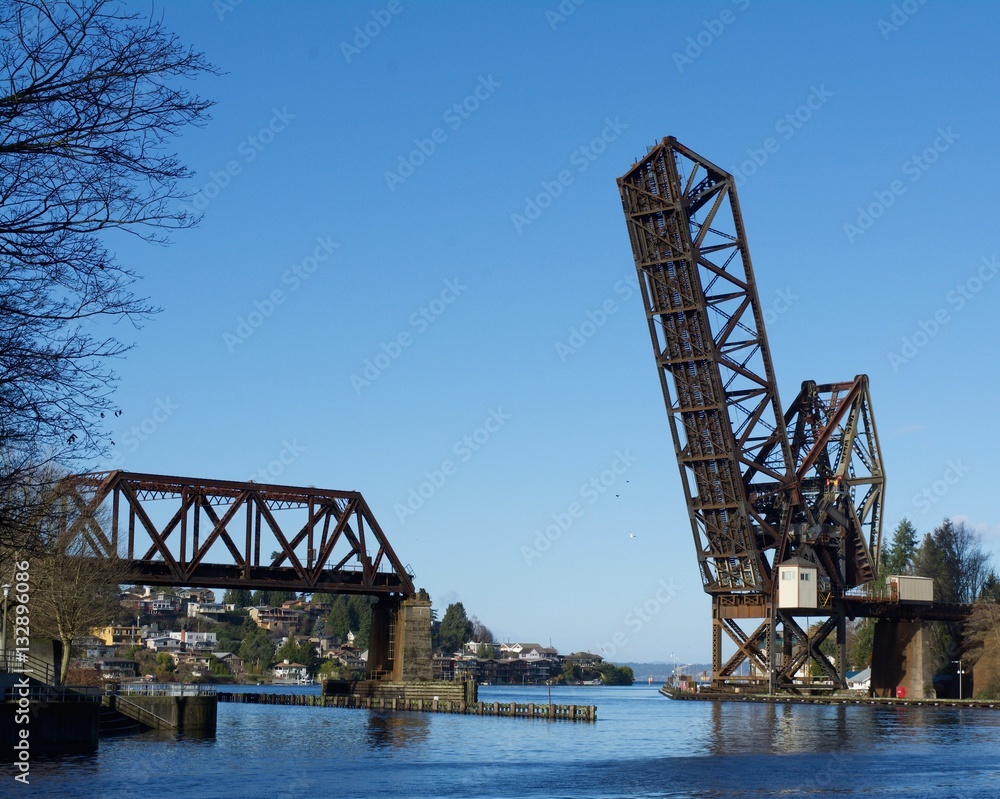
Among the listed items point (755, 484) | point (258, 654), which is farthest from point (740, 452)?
point (258, 654)

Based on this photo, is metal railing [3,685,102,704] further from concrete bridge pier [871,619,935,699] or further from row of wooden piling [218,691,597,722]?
concrete bridge pier [871,619,935,699]

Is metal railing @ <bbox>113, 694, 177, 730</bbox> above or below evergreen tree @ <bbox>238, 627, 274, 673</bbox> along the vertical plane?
above

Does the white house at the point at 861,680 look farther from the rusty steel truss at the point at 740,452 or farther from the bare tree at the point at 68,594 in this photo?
the bare tree at the point at 68,594

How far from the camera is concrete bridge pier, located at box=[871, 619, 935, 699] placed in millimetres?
91000

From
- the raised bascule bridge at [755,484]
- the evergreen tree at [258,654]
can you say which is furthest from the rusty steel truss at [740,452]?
the evergreen tree at [258,654]

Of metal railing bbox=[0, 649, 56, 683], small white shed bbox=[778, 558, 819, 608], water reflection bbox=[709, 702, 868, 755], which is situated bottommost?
water reflection bbox=[709, 702, 868, 755]

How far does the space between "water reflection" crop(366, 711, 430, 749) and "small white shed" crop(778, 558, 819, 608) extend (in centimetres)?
2254

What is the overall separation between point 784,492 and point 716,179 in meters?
19.7

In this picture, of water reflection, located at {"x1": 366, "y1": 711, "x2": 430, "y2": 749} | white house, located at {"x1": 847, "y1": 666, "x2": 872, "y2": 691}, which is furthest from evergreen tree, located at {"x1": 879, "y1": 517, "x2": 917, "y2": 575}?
water reflection, located at {"x1": 366, "y1": 711, "x2": 430, "y2": 749}

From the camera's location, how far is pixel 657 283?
72.1 m

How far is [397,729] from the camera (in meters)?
66.4

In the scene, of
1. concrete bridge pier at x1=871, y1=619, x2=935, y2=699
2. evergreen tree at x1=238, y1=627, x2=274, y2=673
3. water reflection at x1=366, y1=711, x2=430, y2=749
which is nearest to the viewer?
water reflection at x1=366, y1=711, x2=430, y2=749

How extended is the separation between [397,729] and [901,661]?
140ft

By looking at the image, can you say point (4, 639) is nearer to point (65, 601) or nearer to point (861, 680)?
point (65, 601)
